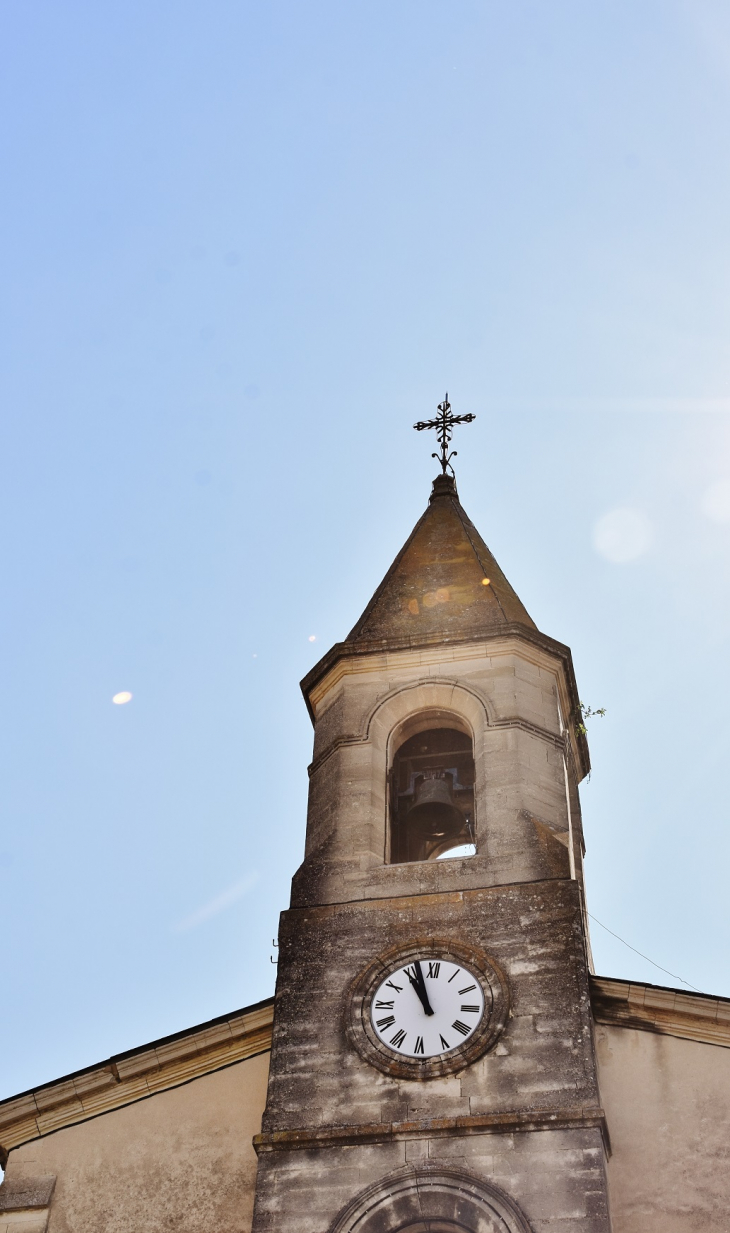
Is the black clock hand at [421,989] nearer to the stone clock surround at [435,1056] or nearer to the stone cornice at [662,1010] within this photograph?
the stone clock surround at [435,1056]

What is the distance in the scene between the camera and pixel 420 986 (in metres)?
12.6

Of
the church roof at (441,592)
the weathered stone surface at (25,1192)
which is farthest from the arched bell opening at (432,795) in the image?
the weathered stone surface at (25,1192)

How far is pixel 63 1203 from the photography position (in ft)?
40.8

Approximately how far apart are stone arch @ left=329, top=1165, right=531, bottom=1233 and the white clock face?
1055 mm

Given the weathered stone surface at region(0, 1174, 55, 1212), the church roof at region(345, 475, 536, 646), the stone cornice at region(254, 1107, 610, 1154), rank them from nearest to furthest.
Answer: the stone cornice at region(254, 1107, 610, 1154), the weathered stone surface at region(0, 1174, 55, 1212), the church roof at region(345, 475, 536, 646)

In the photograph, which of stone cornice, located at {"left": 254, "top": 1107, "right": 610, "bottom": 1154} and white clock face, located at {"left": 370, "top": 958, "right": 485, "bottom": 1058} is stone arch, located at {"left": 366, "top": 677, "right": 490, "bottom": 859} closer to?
white clock face, located at {"left": 370, "top": 958, "right": 485, "bottom": 1058}

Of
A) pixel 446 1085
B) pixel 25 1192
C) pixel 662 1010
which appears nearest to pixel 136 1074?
pixel 25 1192

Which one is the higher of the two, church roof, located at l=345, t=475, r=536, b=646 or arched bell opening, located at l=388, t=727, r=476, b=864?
church roof, located at l=345, t=475, r=536, b=646

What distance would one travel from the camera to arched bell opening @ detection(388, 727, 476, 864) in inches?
580

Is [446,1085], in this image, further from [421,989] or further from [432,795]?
[432,795]

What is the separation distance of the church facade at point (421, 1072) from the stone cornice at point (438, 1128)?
14mm

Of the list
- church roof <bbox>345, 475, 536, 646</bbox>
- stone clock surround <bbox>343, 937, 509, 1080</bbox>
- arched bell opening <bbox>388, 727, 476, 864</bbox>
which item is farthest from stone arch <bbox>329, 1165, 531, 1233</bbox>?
church roof <bbox>345, 475, 536, 646</bbox>

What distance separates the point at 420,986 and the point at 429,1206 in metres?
1.83

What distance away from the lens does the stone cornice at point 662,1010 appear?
12336mm
